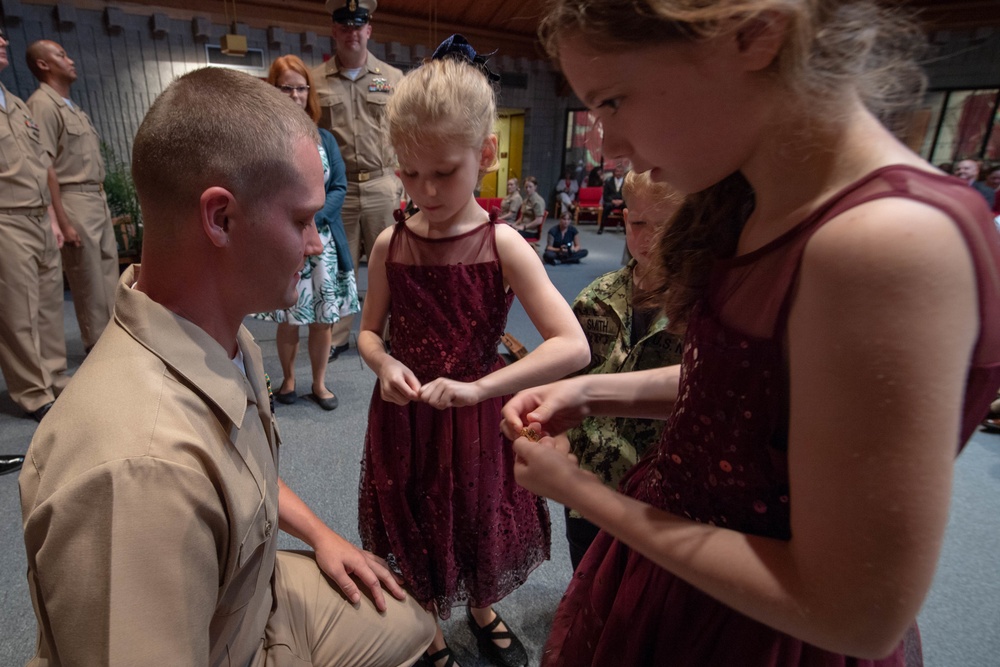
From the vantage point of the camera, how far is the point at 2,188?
2.84 meters

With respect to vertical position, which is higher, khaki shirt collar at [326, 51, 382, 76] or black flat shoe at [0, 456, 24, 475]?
khaki shirt collar at [326, 51, 382, 76]

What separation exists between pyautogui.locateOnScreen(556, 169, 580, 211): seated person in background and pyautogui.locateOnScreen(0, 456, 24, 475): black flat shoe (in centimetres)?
918

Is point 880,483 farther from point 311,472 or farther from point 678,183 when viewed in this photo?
point 311,472

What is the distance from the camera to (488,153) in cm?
138

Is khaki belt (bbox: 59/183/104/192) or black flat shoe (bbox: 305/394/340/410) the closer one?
black flat shoe (bbox: 305/394/340/410)

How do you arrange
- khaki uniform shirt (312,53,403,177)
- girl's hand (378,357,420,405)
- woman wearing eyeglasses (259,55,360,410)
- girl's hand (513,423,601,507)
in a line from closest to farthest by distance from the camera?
girl's hand (513,423,601,507), girl's hand (378,357,420,405), woman wearing eyeglasses (259,55,360,410), khaki uniform shirt (312,53,403,177)

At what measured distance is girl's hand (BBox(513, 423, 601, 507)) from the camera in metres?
0.68

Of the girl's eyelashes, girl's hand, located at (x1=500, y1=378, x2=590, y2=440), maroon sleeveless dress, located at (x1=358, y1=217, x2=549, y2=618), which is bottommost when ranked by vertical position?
maroon sleeveless dress, located at (x1=358, y1=217, x2=549, y2=618)

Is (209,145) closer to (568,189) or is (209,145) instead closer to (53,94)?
(53,94)

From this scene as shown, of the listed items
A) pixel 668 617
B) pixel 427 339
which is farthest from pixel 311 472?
pixel 668 617

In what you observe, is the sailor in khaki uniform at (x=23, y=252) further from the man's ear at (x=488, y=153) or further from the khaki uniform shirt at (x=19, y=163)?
the man's ear at (x=488, y=153)

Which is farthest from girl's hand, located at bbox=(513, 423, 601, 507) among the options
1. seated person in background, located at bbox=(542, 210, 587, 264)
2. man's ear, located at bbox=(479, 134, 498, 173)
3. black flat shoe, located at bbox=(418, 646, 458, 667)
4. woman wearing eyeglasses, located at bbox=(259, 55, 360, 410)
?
seated person in background, located at bbox=(542, 210, 587, 264)

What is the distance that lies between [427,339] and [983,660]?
203cm

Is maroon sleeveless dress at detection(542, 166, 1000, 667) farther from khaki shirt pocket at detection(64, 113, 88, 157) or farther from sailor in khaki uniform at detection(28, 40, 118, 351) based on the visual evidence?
khaki shirt pocket at detection(64, 113, 88, 157)
